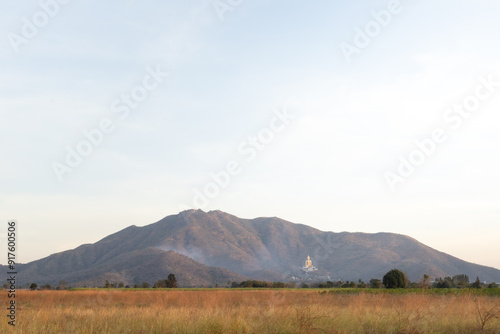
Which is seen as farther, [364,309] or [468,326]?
[364,309]

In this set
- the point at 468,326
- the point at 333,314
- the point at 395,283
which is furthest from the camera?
the point at 395,283

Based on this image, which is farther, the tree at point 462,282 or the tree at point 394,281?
the tree at point 462,282

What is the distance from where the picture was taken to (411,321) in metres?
13.0

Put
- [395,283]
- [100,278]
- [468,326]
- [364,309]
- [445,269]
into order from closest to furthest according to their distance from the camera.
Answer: [468,326] < [364,309] < [395,283] < [100,278] < [445,269]

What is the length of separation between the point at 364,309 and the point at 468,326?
11.9 feet

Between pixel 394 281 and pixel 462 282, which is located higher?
pixel 394 281

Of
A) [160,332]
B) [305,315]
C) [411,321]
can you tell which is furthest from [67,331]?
[411,321]

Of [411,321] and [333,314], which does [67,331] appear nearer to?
[333,314]

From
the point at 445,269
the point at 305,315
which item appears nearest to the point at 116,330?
the point at 305,315

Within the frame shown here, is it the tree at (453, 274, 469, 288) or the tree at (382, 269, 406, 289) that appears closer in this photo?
the tree at (382, 269, 406, 289)

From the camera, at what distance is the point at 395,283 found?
64375 millimetres

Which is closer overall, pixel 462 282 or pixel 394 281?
pixel 394 281

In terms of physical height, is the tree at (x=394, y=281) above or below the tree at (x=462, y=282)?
above

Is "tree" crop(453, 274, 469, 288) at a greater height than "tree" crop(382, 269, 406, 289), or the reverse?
"tree" crop(382, 269, 406, 289)
